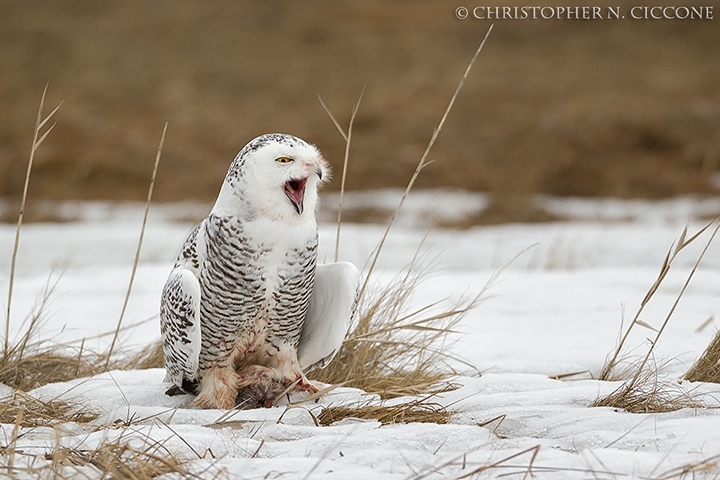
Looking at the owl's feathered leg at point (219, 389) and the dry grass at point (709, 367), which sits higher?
the dry grass at point (709, 367)

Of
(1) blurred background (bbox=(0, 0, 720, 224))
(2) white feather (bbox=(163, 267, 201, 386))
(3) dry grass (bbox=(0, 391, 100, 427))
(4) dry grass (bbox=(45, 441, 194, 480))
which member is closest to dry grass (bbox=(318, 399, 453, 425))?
(2) white feather (bbox=(163, 267, 201, 386))

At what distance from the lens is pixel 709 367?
302 centimetres

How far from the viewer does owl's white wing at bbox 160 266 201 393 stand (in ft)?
8.93

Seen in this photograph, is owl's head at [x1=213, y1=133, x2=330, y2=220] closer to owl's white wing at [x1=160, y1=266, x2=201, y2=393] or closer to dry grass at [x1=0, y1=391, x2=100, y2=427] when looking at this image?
owl's white wing at [x1=160, y1=266, x2=201, y2=393]

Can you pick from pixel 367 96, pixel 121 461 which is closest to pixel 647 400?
pixel 121 461

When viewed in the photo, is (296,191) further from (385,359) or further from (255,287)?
(385,359)

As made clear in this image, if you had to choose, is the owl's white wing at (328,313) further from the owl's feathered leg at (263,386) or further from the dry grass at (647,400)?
the dry grass at (647,400)

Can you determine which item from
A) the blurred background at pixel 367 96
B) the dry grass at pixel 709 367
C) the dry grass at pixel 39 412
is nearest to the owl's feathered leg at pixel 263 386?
the dry grass at pixel 39 412

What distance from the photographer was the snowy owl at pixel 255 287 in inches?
106

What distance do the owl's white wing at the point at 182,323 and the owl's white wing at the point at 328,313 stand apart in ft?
1.48

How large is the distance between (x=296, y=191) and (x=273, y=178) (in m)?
0.10

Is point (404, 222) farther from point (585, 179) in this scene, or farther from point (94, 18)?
point (94, 18)

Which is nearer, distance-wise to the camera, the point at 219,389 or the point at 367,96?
the point at 219,389

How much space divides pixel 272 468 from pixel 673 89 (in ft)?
53.0
